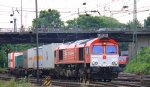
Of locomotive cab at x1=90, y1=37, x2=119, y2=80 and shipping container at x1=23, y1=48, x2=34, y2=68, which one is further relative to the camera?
shipping container at x1=23, y1=48, x2=34, y2=68

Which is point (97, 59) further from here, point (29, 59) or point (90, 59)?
point (29, 59)

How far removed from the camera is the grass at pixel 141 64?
191 ft

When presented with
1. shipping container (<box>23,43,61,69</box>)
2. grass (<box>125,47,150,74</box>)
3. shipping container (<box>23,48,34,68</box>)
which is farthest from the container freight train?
grass (<box>125,47,150,74</box>)

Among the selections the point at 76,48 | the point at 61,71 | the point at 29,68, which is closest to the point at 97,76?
the point at 76,48

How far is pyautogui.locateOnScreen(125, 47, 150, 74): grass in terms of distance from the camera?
58281 millimetres

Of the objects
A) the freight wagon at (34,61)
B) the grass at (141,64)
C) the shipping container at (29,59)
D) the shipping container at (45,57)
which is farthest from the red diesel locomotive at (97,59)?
the grass at (141,64)

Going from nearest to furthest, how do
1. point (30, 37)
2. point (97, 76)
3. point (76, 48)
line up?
point (97, 76), point (76, 48), point (30, 37)

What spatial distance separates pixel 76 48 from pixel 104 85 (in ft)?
25.9

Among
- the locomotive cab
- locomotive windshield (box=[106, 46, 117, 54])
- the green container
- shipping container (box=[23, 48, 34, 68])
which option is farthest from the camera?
the green container

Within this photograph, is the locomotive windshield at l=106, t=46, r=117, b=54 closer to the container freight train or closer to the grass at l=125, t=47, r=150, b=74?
the container freight train

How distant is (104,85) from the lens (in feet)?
103

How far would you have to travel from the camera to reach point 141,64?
61.9 m

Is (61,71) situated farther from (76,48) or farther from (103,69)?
(103,69)

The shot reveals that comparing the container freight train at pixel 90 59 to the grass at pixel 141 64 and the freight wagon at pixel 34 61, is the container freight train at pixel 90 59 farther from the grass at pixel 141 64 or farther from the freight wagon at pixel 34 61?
the grass at pixel 141 64
